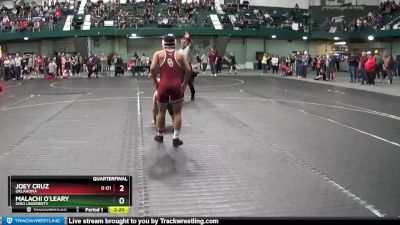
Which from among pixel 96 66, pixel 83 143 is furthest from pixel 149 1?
pixel 83 143

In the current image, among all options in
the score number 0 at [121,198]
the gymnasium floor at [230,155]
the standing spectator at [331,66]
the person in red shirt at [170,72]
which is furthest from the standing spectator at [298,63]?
the score number 0 at [121,198]

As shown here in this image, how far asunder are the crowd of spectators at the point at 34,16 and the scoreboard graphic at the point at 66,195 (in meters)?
38.9

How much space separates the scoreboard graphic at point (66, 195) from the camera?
3.55 meters

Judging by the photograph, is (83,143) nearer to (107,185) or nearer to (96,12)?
(107,185)

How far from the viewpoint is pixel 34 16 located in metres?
43.4

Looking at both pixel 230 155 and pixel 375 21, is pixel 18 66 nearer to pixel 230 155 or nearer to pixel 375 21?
pixel 375 21

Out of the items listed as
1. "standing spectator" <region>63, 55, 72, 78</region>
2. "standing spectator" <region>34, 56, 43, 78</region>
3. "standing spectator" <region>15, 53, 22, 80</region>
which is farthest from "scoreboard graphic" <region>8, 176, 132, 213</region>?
"standing spectator" <region>34, 56, 43, 78</region>

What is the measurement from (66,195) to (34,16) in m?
43.1

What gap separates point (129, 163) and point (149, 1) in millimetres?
41632

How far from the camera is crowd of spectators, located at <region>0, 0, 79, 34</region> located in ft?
133

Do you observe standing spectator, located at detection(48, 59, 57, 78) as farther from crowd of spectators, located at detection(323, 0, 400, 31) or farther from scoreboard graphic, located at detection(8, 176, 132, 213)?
scoreboard graphic, located at detection(8, 176, 132, 213)

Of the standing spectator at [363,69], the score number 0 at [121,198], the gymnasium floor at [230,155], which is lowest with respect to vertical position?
the gymnasium floor at [230,155]

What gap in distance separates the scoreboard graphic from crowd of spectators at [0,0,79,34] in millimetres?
38890

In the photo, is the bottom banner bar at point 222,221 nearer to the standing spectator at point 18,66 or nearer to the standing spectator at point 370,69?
the standing spectator at point 370,69
